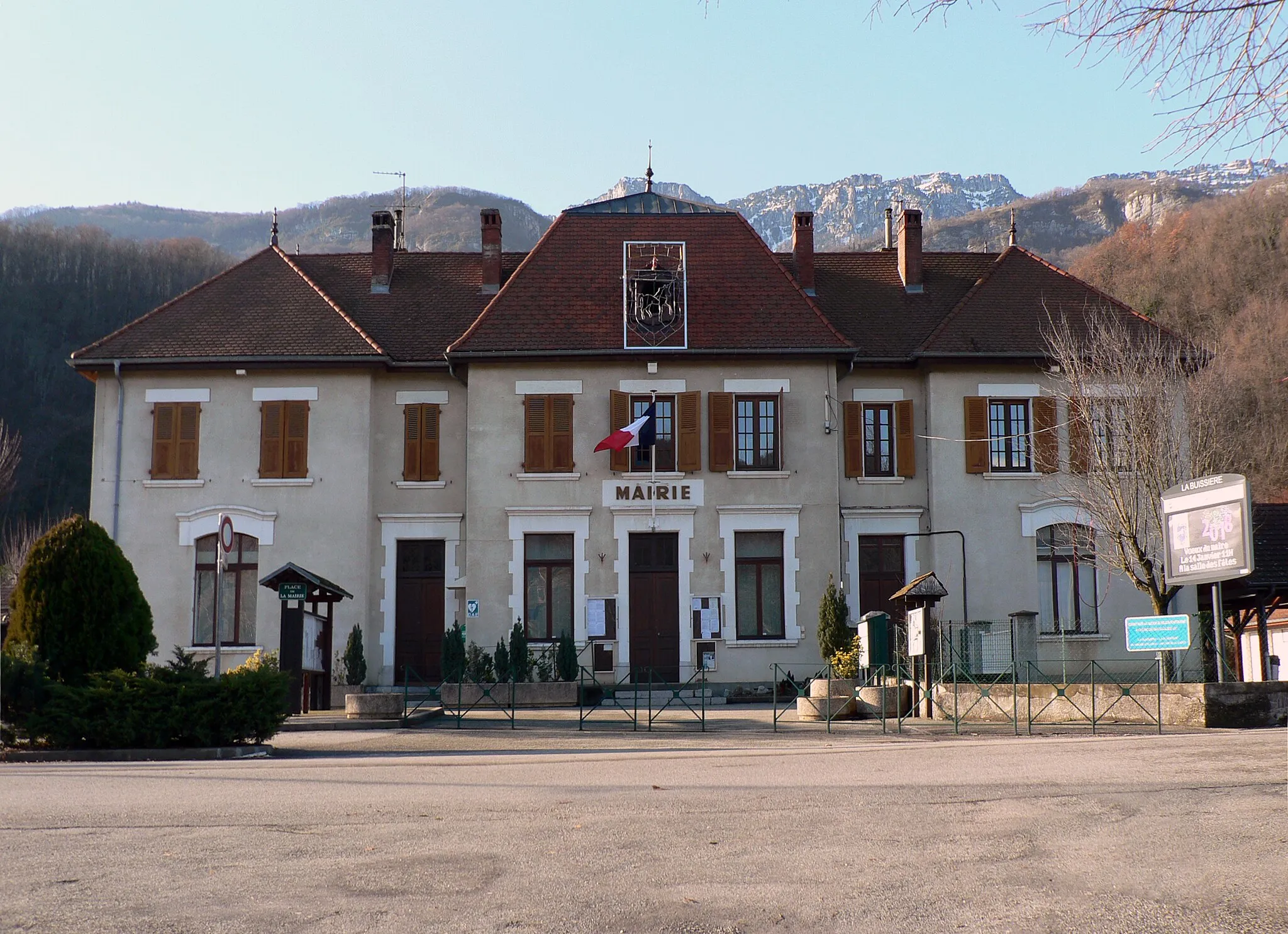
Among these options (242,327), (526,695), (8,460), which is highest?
(8,460)

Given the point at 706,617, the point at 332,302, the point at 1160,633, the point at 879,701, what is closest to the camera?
the point at 1160,633

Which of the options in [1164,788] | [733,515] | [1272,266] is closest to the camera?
[1164,788]

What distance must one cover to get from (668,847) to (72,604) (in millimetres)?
10690

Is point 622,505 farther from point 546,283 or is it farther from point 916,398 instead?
point 916,398

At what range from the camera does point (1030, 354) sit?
1148 inches

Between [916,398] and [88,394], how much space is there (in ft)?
180

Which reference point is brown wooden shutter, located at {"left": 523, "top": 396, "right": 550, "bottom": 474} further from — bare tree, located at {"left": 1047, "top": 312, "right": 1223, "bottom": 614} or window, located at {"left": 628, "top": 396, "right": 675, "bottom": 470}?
bare tree, located at {"left": 1047, "top": 312, "right": 1223, "bottom": 614}

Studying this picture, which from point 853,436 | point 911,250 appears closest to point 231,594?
point 853,436

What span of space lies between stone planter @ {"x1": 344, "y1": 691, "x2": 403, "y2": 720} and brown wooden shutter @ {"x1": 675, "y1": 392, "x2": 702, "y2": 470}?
370 inches

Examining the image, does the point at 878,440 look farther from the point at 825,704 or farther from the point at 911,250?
the point at 825,704

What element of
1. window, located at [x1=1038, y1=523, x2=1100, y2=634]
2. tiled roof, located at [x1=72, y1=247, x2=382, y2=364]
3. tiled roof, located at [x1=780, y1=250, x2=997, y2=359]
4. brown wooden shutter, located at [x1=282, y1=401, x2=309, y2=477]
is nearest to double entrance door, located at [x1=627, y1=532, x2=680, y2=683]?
tiled roof, located at [x1=780, y1=250, x2=997, y2=359]

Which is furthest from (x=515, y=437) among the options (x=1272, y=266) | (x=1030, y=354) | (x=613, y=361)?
(x=1272, y=266)

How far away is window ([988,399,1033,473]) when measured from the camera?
29.2 meters

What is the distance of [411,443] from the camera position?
29.5 meters
